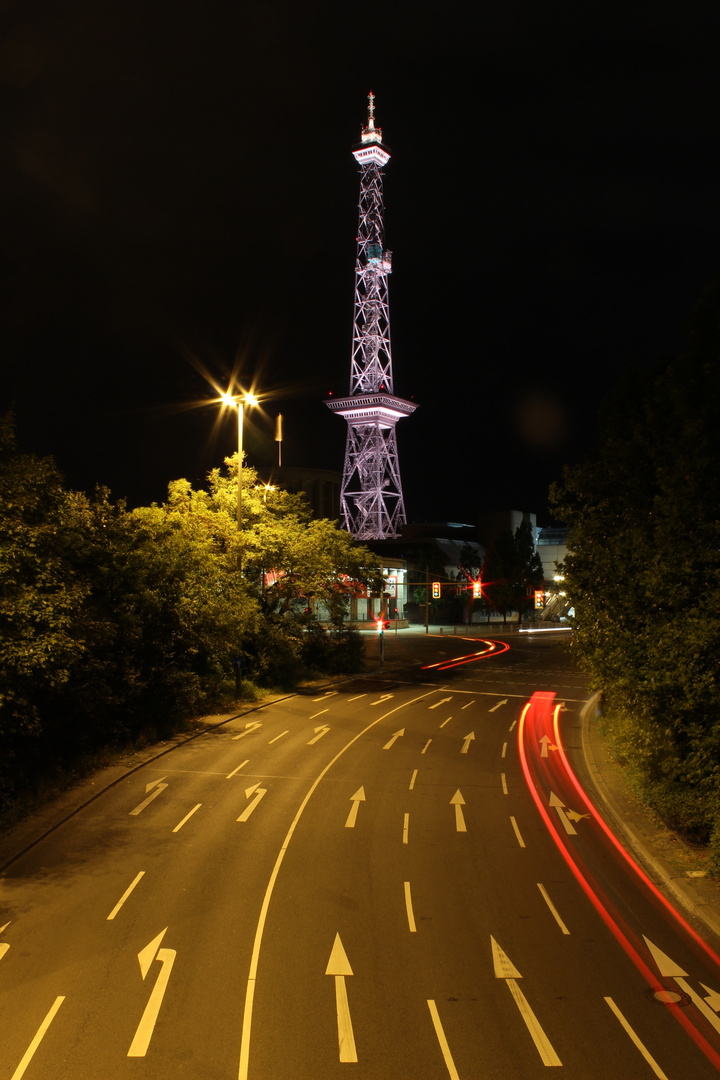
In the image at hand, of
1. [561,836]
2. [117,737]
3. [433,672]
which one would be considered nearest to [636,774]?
[561,836]

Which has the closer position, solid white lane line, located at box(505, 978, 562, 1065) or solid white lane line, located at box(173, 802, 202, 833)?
solid white lane line, located at box(505, 978, 562, 1065)

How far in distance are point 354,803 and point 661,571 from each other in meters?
9.41

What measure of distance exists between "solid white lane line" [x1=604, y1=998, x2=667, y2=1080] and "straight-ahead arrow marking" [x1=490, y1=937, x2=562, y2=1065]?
1016 mm

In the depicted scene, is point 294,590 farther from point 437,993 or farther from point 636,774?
point 437,993

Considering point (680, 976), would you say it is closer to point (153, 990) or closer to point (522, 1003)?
point (522, 1003)

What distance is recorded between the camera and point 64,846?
16578mm

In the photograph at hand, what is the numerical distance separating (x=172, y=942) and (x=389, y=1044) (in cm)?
422

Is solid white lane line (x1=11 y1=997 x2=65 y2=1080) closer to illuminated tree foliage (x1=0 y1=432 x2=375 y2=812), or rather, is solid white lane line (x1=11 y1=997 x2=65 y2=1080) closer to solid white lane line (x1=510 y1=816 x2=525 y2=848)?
illuminated tree foliage (x1=0 y1=432 x2=375 y2=812)

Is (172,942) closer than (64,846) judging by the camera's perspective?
Yes

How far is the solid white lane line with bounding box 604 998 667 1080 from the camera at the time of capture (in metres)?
8.58

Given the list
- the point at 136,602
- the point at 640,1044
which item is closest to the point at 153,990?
the point at 640,1044

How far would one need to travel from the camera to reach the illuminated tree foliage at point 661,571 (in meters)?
15.1

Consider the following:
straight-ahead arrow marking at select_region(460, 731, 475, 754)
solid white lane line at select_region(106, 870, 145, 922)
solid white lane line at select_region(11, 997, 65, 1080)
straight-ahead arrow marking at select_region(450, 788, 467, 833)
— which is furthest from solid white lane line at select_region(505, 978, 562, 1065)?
straight-ahead arrow marking at select_region(460, 731, 475, 754)

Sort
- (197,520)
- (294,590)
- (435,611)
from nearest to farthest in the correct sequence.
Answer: (197,520), (294,590), (435,611)
